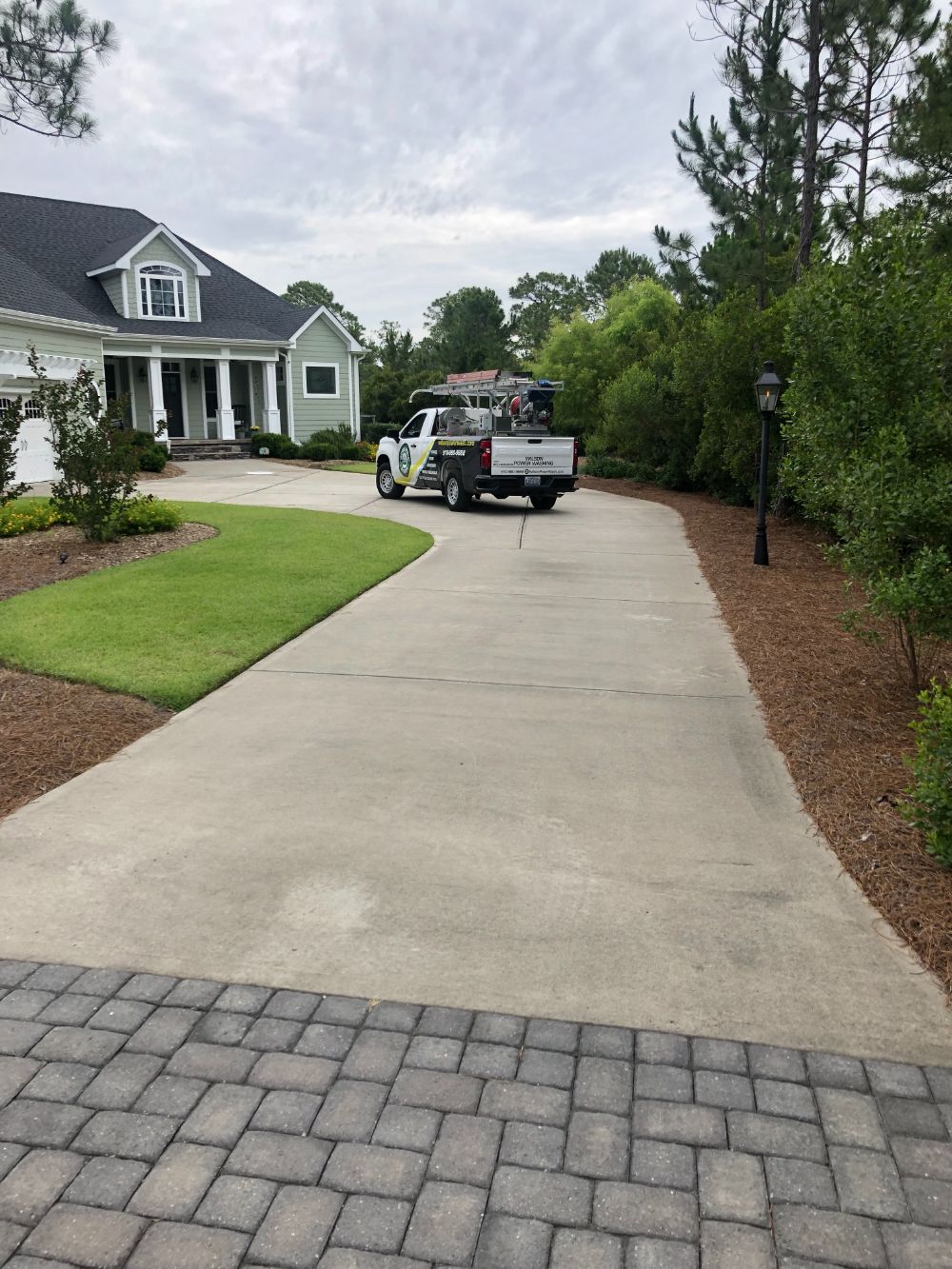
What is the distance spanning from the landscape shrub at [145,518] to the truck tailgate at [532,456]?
5999mm

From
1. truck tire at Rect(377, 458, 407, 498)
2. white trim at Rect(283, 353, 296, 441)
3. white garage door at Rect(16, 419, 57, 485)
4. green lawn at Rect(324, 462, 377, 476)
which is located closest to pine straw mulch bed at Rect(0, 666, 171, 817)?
truck tire at Rect(377, 458, 407, 498)

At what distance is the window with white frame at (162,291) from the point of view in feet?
104

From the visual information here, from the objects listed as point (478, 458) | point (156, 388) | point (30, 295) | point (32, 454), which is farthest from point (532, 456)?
point (156, 388)

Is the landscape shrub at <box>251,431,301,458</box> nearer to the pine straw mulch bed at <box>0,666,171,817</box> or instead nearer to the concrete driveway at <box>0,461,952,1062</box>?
the concrete driveway at <box>0,461,952,1062</box>

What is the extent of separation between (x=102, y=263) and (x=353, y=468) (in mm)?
10951

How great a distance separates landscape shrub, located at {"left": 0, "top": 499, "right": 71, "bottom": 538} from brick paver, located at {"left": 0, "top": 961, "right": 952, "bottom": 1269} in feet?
38.3

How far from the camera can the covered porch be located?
1235 inches

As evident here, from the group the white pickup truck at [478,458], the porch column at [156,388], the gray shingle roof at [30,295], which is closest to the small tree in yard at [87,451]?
the white pickup truck at [478,458]

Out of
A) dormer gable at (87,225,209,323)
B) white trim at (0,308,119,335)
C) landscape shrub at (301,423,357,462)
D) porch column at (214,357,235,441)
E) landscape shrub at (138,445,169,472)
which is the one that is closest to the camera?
white trim at (0,308,119,335)

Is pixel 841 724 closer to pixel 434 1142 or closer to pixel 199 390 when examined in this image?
pixel 434 1142

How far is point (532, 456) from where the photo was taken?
18016 millimetres

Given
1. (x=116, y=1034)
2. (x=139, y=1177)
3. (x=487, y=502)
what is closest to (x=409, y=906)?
(x=116, y=1034)

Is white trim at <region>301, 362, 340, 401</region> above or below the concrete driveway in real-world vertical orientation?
above

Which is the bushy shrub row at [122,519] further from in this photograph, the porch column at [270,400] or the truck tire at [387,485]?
the porch column at [270,400]
